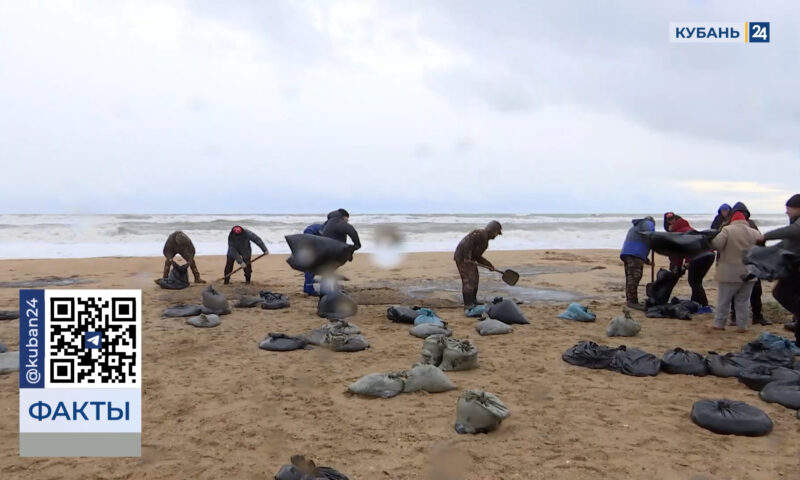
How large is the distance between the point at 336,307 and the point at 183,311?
84.8 inches

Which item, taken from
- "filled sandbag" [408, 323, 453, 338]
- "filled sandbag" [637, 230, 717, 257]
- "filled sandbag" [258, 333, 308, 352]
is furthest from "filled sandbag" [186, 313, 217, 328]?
"filled sandbag" [637, 230, 717, 257]

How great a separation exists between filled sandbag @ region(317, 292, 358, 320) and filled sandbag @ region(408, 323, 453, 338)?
56.0 inches

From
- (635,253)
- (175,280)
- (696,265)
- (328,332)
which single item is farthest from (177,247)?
(696,265)

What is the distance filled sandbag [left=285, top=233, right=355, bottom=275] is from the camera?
7.95 m

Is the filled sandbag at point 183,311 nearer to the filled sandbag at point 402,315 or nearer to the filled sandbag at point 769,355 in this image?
the filled sandbag at point 402,315

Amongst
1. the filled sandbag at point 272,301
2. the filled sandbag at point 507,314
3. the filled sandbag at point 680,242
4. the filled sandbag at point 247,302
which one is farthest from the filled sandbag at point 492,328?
the filled sandbag at point 247,302

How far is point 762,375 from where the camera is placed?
4.62m

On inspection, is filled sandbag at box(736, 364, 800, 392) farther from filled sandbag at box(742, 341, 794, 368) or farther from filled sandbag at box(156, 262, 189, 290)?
filled sandbag at box(156, 262, 189, 290)

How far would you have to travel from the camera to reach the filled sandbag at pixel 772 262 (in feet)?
17.8

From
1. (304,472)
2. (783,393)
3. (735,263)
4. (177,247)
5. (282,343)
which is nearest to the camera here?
(304,472)

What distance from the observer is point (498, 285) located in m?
11.3

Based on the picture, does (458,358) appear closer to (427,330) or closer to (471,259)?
(427,330)

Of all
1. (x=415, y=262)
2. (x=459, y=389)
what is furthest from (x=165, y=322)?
(x=415, y=262)

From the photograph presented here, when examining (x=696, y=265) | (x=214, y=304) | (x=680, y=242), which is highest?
(x=680, y=242)
